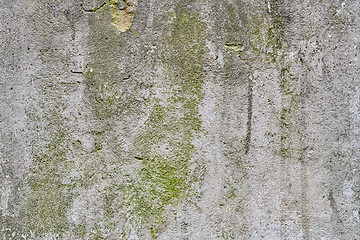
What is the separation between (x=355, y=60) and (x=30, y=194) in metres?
2.96

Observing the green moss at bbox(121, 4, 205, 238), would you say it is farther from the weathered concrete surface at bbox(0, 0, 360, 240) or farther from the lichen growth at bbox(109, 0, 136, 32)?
the lichen growth at bbox(109, 0, 136, 32)

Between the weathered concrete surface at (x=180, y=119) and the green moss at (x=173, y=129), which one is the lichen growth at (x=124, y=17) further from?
the green moss at (x=173, y=129)

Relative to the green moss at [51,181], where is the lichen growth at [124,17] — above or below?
above

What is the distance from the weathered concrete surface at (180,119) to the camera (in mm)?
2389

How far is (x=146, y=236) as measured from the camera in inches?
96.2

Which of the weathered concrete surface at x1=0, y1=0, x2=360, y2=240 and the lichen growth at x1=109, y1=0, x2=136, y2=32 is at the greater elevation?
the lichen growth at x1=109, y1=0, x2=136, y2=32

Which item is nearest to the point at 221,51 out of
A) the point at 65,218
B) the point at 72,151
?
the point at 72,151

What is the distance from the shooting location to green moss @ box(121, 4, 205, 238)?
2410 mm

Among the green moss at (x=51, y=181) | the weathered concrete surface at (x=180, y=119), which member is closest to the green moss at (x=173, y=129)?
the weathered concrete surface at (x=180, y=119)

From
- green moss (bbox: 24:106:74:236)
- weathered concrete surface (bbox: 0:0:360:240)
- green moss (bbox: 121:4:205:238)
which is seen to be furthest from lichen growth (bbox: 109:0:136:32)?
green moss (bbox: 24:106:74:236)

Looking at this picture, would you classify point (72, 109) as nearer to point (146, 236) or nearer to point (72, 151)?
point (72, 151)

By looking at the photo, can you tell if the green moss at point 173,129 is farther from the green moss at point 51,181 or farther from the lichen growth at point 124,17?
the green moss at point 51,181

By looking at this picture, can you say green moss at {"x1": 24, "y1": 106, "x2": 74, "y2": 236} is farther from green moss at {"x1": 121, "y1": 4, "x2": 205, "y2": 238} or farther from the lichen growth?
the lichen growth

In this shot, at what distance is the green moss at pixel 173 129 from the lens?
2.41 m
